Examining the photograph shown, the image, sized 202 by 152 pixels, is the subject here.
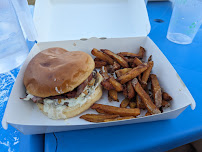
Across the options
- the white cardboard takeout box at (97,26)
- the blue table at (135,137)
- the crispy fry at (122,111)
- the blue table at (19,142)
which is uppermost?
the white cardboard takeout box at (97,26)

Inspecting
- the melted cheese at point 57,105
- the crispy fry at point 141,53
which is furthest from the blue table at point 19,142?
the crispy fry at point 141,53

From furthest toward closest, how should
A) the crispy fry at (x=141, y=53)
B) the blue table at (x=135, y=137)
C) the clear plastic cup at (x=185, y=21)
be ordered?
1. the clear plastic cup at (x=185, y=21)
2. the crispy fry at (x=141, y=53)
3. the blue table at (x=135, y=137)

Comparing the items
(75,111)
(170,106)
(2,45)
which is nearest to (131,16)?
(170,106)

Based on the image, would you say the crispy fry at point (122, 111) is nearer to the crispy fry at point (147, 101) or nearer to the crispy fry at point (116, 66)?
the crispy fry at point (147, 101)

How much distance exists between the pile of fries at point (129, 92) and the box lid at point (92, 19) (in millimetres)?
606

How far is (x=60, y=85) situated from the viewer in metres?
1.37

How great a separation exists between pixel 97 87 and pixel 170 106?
864 mm

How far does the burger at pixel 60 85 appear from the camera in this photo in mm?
1388

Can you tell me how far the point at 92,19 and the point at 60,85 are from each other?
1.54m

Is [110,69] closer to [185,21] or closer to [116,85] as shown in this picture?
[116,85]

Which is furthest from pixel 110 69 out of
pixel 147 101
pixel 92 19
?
pixel 92 19

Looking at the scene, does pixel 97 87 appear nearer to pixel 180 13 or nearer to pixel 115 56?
pixel 115 56

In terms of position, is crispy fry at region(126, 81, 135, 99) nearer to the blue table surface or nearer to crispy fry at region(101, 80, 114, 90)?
crispy fry at region(101, 80, 114, 90)

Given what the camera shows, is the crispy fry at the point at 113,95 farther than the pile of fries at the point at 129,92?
Yes
